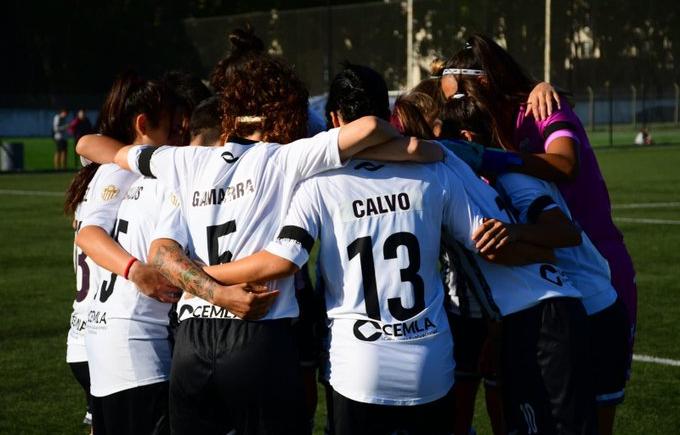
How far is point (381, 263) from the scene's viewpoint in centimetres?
379

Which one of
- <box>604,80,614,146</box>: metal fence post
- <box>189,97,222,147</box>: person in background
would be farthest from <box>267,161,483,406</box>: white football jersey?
<box>604,80,614,146</box>: metal fence post

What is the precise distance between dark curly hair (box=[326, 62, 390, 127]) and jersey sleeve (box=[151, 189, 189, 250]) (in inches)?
26.4

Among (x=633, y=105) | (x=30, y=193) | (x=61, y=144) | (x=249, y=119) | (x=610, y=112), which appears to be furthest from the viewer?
(x=633, y=105)

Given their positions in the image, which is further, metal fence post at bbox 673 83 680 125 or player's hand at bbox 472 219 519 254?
metal fence post at bbox 673 83 680 125

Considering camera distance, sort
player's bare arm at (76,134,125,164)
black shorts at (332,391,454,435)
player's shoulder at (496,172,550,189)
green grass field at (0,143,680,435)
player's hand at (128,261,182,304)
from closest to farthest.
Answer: black shorts at (332,391,454,435), player's hand at (128,261,182,304), player's shoulder at (496,172,550,189), player's bare arm at (76,134,125,164), green grass field at (0,143,680,435)

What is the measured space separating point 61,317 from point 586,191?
685 cm

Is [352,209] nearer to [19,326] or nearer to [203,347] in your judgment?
[203,347]

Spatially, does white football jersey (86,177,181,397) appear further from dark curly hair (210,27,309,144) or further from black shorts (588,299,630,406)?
black shorts (588,299,630,406)

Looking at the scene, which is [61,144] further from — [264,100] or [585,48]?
[264,100]

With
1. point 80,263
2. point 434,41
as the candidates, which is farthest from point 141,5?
point 80,263

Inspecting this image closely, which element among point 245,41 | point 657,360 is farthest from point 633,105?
point 245,41

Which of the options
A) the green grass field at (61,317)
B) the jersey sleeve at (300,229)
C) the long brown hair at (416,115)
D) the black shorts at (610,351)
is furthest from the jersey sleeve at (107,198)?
the green grass field at (61,317)

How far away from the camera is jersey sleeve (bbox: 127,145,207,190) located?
4086 millimetres

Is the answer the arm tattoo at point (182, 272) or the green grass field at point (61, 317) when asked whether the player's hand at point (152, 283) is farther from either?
the green grass field at point (61, 317)
